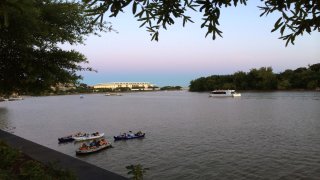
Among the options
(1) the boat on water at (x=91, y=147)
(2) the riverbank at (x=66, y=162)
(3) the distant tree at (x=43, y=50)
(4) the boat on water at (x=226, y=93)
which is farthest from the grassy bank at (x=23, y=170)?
(4) the boat on water at (x=226, y=93)

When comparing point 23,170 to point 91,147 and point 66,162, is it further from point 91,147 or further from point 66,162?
point 91,147

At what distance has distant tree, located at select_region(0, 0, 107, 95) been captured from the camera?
15.4 metres

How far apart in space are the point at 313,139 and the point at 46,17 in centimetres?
3872

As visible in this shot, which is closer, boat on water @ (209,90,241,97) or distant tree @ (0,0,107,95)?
distant tree @ (0,0,107,95)

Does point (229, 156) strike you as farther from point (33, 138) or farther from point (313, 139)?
point (33, 138)

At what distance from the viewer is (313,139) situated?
4531 cm

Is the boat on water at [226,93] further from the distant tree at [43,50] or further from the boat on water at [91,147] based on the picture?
the distant tree at [43,50]

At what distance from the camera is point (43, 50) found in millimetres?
16859

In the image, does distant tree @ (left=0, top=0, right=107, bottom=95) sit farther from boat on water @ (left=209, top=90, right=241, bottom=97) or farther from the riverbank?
boat on water @ (left=209, top=90, right=241, bottom=97)

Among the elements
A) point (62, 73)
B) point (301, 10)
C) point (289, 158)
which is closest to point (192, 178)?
point (289, 158)

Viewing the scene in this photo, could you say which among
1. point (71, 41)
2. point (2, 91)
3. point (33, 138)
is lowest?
point (33, 138)

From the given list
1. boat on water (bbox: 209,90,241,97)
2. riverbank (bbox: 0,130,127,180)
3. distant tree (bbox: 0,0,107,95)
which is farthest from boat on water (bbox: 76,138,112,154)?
boat on water (bbox: 209,90,241,97)

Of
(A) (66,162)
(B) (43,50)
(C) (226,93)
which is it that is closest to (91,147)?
(A) (66,162)

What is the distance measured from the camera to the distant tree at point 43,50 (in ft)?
50.4
